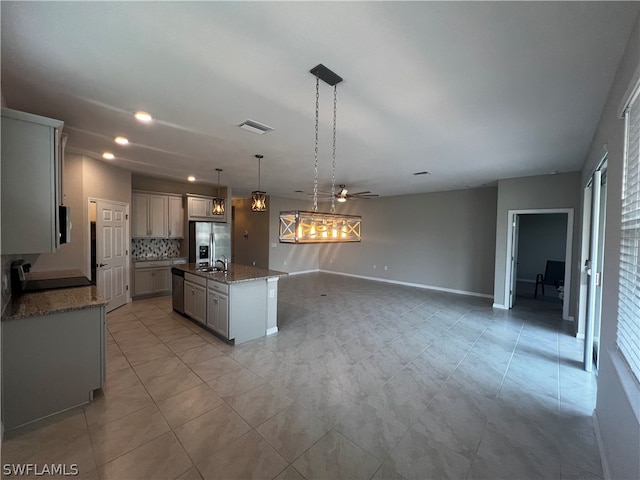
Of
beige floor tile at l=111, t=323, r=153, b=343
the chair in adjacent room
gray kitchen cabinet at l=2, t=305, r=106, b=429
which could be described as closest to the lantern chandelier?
gray kitchen cabinet at l=2, t=305, r=106, b=429

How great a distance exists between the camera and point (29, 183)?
2057 mm

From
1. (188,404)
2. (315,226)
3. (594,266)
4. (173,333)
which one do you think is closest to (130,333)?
(173,333)

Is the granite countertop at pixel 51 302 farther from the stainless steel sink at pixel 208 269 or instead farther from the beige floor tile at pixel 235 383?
the stainless steel sink at pixel 208 269

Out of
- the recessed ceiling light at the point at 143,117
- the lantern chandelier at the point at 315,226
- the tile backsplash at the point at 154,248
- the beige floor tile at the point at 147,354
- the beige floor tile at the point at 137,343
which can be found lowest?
the beige floor tile at the point at 147,354

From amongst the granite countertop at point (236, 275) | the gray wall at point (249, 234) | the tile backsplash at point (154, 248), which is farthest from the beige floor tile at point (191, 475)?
the gray wall at point (249, 234)

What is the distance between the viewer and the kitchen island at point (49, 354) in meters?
2.03

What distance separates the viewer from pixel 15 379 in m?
2.05

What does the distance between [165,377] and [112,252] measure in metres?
3.31

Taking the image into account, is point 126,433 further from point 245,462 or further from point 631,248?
point 631,248

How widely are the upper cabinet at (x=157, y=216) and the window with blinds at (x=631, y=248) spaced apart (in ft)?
22.9

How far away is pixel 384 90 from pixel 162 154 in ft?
11.7

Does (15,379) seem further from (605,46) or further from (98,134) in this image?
→ (605,46)

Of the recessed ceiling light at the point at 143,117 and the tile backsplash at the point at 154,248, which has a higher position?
the recessed ceiling light at the point at 143,117

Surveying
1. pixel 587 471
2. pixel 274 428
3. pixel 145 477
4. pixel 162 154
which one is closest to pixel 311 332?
pixel 274 428
